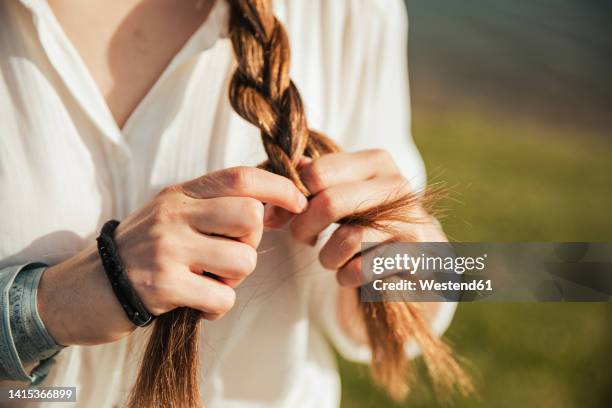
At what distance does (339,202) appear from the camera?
2.29 ft

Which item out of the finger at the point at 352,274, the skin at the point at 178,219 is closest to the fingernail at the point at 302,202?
the skin at the point at 178,219

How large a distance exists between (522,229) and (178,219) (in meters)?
2.19

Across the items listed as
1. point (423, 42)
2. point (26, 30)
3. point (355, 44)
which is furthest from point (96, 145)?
point (423, 42)

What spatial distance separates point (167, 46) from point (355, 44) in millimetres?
279

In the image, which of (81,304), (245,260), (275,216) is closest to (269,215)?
(275,216)

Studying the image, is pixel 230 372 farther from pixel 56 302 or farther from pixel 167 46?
pixel 167 46

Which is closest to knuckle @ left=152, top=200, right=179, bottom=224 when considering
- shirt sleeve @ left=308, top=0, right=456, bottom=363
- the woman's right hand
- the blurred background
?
the woman's right hand

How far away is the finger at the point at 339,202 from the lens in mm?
698

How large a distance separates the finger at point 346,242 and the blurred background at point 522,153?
3.44 ft

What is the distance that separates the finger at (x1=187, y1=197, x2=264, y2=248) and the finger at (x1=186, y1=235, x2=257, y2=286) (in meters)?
0.01

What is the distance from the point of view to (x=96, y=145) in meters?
A: 0.74

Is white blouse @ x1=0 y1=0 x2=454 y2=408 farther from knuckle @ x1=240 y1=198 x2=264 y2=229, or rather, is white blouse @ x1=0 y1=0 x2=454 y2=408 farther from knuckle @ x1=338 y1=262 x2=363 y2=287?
knuckle @ x1=240 y1=198 x2=264 y2=229

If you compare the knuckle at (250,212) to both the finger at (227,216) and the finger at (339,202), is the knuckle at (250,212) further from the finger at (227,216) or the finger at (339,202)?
the finger at (339,202)

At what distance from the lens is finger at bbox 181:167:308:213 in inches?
24.5
